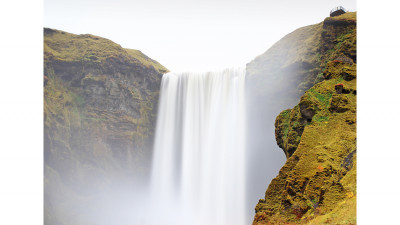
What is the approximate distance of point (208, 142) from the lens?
23.4 meters

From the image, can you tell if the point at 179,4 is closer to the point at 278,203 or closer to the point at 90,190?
the point at 278,203

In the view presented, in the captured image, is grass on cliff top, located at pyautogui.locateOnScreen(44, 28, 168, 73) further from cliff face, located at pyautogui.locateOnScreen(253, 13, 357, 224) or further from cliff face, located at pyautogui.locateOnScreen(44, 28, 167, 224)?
cliff face, located at pyautogui.locateOnScreen(253, 13, 357, 224)

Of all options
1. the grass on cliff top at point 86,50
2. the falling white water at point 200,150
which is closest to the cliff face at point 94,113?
the grass on cliff top at point 86,50

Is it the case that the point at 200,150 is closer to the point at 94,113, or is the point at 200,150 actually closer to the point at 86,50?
the point at 94,113

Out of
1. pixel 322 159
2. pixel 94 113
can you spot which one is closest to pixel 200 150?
pixel 94 113

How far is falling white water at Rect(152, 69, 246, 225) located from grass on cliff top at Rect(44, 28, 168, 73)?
11.4 ft

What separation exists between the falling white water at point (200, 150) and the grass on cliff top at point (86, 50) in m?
3.48

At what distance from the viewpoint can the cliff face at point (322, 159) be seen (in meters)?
5.72

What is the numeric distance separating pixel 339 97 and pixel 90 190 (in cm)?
2192

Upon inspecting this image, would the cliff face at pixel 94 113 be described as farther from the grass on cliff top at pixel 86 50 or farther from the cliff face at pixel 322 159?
the cliff face at pixel 322 159

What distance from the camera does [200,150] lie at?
942 inches

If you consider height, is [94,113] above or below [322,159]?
above

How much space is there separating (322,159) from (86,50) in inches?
975
